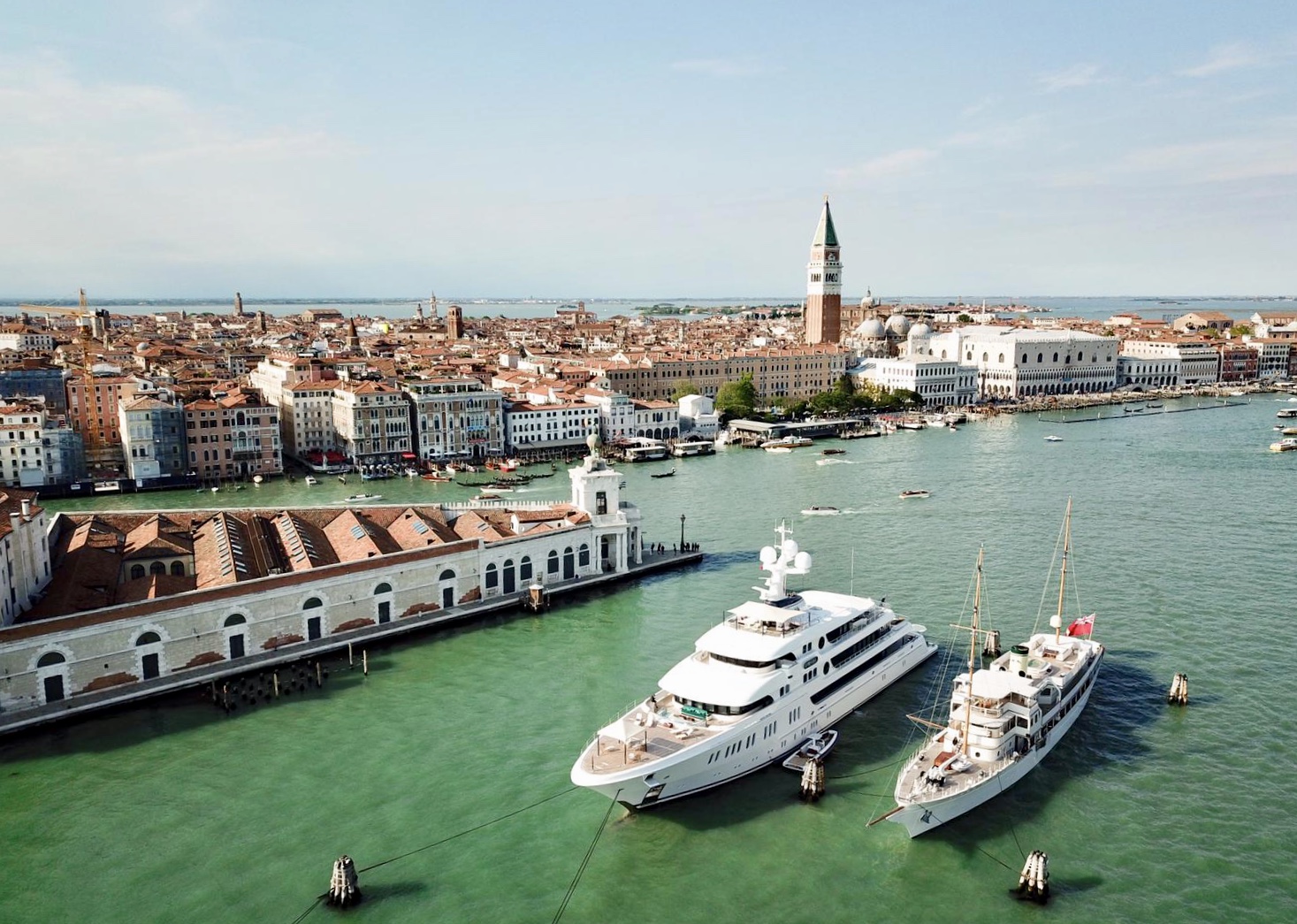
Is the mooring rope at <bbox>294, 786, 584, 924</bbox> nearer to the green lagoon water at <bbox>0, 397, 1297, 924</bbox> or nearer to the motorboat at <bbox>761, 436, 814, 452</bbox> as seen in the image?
the green lagoon water at <bbox>0, 397, 1297, 924</bbox>

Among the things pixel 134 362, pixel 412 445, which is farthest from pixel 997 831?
pixel 134 362

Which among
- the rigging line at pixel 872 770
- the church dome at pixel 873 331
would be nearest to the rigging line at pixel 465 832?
the rigging line at pixel 872 770

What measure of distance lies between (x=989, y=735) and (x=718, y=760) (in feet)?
14.6

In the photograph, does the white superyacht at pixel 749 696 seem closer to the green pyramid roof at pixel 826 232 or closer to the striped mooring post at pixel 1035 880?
the striped mooring post at pixel 1035 880

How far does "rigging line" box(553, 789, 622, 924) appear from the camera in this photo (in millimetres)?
12617

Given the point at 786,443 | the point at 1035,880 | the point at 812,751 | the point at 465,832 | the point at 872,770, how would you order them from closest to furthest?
the point at 1035,880 → the point at 465,832 → the point at 872,770 → the point at 812,751 → the point at 786,443

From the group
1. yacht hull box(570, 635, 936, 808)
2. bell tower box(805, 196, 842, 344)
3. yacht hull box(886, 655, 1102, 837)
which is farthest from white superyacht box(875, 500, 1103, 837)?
bell tower box(805, 196, 842, 344)

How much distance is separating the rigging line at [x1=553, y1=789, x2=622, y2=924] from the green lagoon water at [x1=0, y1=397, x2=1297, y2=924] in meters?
0.07

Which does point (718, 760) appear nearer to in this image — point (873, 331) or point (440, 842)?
point (440, 842)

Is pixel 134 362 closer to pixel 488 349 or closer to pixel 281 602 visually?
pixel 488 349

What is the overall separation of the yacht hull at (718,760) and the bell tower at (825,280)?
74342 mm

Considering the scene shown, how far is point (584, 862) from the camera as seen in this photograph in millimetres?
13656

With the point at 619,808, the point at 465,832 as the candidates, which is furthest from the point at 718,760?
the point at 465,832

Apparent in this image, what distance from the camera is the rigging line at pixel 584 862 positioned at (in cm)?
1262
